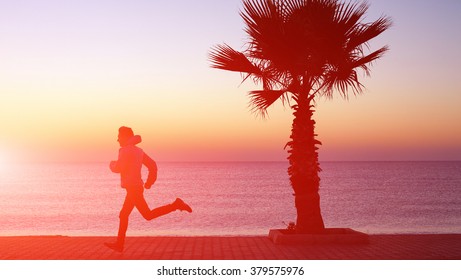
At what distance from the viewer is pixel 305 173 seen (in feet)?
37.7

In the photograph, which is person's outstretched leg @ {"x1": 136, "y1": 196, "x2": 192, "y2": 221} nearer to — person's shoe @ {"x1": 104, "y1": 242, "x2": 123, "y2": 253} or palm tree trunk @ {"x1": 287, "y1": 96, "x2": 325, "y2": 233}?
person's shoe @ {"x1": 104, "y1": 242, "x2": 123, "y2": 253}

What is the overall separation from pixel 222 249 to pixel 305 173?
228 cm

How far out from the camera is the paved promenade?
9414 millimetres

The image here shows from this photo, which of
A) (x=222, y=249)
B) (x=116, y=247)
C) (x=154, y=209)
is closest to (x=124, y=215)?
(x=154, y=209)

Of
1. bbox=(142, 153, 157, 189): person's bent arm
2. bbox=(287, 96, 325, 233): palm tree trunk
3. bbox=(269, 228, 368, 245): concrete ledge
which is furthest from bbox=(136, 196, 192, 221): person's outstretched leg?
bbox=(287, 96, 325, 233): palm tree trunk

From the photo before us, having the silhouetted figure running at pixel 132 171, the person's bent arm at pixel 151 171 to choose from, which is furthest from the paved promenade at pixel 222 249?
the person's bent arm at pixel 151 171

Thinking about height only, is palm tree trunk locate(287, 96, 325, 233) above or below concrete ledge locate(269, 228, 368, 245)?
above

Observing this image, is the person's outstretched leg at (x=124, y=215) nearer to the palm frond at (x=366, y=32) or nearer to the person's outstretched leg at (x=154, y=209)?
the person's outstretched leg at (x=154, y=209)

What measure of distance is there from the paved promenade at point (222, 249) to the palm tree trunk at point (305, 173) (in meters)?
0.80

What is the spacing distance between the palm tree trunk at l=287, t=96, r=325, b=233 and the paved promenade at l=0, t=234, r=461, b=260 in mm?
799

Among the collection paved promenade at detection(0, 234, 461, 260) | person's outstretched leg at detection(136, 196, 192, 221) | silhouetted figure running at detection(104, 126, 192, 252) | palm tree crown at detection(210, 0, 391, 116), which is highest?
palm tree crown at detection(210, 0, 391, 116)

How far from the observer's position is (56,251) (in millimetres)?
10109

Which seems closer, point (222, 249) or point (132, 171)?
point (132, 171)

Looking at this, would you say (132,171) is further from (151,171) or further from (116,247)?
(116,247)
